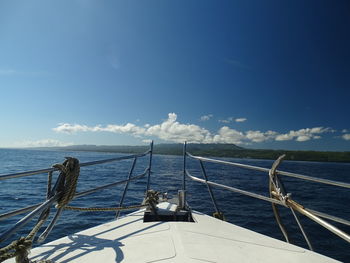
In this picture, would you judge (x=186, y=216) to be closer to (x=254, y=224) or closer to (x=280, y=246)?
(x=280, y=246)

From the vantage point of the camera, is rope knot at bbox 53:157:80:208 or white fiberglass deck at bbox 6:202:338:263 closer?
white fiberglass deck at bbox 6:202:338:263

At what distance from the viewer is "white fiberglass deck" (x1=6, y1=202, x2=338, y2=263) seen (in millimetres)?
1713

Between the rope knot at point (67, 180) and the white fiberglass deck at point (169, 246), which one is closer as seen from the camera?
the white fiberglass deck at point (169, 246)

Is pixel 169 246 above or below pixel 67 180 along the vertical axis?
below

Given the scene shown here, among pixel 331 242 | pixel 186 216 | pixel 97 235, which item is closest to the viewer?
pixel 97 235

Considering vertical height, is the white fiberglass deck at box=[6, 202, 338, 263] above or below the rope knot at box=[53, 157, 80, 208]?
below

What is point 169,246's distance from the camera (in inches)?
74.4

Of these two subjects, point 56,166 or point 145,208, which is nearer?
point 56,166

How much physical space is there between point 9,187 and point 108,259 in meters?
13.2

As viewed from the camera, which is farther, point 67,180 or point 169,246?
point 67,180

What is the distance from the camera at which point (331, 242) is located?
6.55 metres

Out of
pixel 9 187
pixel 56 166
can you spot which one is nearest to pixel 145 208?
pixel 56 166

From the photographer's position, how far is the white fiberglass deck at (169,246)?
1.71m

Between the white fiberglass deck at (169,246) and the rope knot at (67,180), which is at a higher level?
the rope knot at (67,180)
